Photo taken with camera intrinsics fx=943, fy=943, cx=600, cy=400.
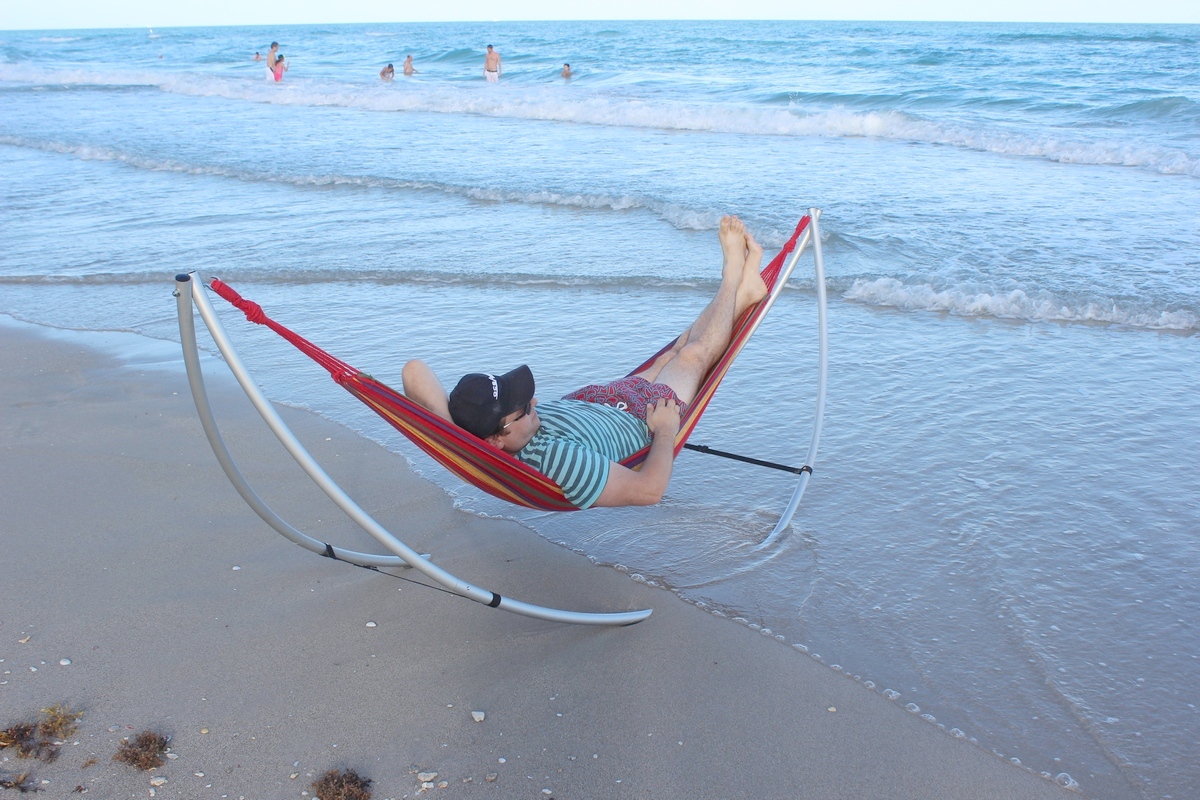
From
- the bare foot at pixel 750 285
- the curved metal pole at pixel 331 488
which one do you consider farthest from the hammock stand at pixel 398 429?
the bare foot at pixel 750 285

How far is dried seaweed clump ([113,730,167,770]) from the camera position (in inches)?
77.9

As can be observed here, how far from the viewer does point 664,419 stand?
→ 281cm

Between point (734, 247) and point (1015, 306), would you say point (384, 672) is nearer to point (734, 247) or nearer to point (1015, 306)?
point (734, 247)

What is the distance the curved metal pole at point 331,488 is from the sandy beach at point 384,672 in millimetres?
205

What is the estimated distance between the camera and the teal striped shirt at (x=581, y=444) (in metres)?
2.49

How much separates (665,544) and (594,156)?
8635 millimetres

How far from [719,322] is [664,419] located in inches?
29.1

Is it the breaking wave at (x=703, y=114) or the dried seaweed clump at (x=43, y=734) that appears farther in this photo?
the breaking wave at (x=703, y=114)

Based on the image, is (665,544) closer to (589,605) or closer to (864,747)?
(589,605)

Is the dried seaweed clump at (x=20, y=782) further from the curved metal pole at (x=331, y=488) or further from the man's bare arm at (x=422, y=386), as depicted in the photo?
the man's bare arm at (x=422, y=386)

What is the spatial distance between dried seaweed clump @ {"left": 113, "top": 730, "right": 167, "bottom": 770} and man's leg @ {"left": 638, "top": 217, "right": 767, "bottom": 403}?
1879mm

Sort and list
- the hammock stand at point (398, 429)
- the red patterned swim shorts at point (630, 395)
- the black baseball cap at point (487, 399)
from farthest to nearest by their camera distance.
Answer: the red patterned swim shorts at point (630, 395)
the black baseball cap at point (487, 399)
the hammock stand at point (398, 429)

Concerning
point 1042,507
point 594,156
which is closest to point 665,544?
point 1042,507

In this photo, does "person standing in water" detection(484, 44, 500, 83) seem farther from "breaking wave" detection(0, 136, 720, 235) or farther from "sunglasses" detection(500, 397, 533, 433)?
"sunglasses" detection(500, 397, 533, 433)
